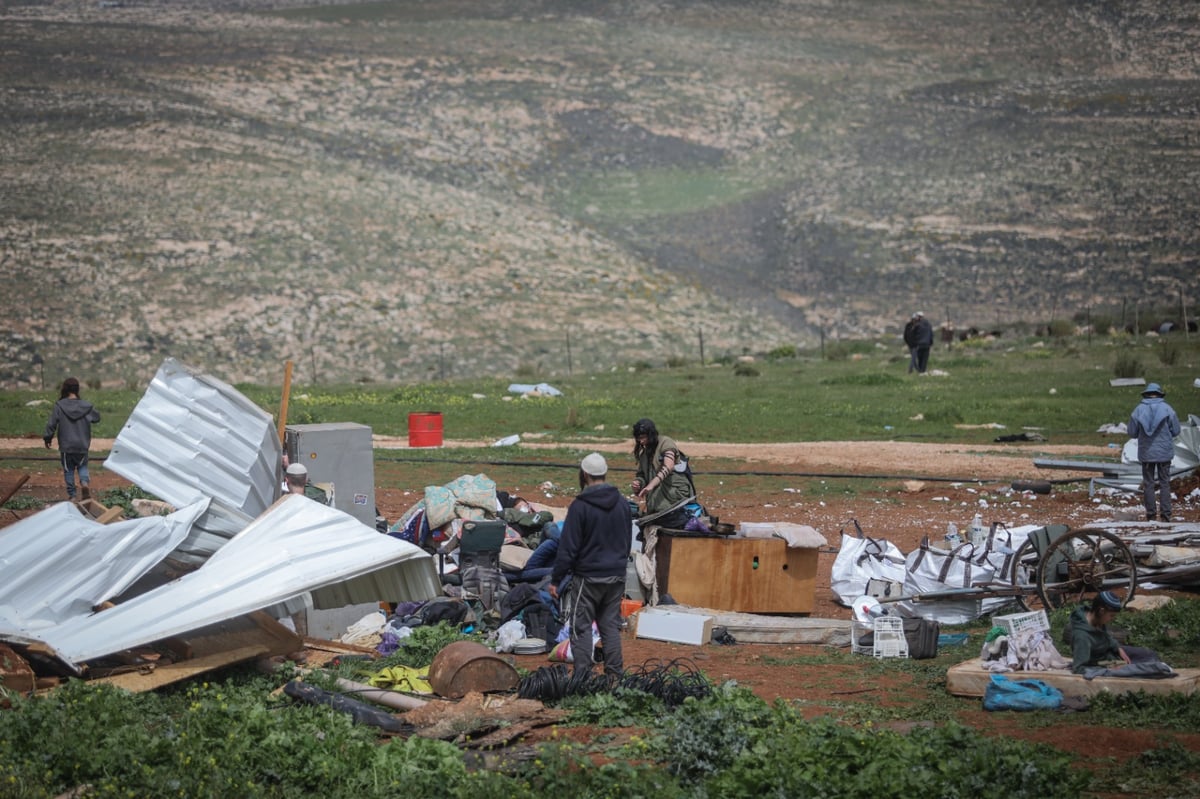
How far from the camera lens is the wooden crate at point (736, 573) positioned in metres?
12.7

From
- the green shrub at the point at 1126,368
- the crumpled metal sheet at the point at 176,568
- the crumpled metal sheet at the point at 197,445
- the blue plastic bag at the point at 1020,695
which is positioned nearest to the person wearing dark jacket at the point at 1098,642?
the blue plastic bag at the point at 1020,695

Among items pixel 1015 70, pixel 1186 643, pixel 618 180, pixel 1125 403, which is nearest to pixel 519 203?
pixel 618 180

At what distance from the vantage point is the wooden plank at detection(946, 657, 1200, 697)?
8969mm

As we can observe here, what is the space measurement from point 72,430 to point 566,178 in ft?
200

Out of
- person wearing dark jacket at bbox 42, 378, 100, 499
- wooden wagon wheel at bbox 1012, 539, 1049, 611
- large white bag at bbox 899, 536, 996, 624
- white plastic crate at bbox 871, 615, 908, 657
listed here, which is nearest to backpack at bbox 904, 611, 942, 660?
white plastic crate at bbox 871, 615, 908, 657

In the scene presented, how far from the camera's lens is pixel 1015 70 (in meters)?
90.6

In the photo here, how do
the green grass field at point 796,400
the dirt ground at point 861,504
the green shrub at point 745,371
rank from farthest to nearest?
the green shrub at point 745,371 < the green grass field at point 796,400 < the dirt ground at point 861,504

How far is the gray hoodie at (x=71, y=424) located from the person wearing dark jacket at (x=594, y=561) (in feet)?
31.9

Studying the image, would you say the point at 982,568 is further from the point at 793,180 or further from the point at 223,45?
the point at 223,45

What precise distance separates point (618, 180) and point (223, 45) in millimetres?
27568

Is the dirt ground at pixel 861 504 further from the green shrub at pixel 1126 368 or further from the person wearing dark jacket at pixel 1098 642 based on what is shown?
the green shrub at pixel 1126 368

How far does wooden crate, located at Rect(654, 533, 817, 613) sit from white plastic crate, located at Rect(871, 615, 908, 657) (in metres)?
A: 1.62

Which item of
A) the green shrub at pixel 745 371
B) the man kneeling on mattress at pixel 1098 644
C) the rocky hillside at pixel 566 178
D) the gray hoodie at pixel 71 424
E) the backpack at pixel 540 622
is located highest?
the rocky hillside at pixel 566 178

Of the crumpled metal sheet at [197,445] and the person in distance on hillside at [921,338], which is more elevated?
the person in distance on hillside at [921,338]
